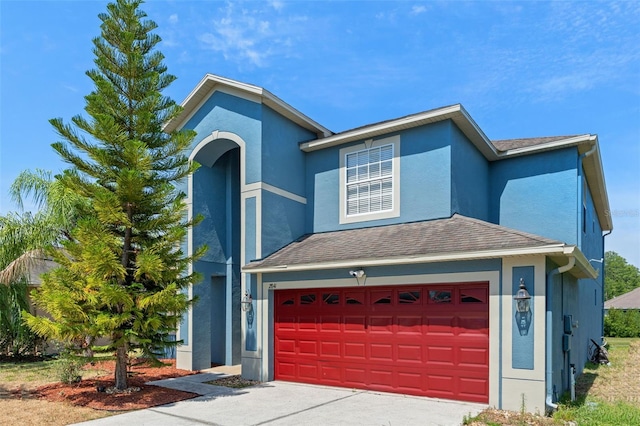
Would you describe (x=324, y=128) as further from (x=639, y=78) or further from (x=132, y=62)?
(x=639, y=78)

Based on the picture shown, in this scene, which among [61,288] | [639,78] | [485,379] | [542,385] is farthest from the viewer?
[639,78]

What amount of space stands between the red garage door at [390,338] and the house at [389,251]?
0.03 metres

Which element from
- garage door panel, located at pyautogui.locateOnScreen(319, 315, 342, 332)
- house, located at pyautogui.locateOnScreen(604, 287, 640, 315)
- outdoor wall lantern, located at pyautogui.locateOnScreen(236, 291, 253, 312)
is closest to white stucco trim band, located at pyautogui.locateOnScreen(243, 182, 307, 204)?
outdoor wall lantern, located at pyautogui.locateOnScreen(236, 291, 253, 312)

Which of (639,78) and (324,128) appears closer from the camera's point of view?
(639,78)

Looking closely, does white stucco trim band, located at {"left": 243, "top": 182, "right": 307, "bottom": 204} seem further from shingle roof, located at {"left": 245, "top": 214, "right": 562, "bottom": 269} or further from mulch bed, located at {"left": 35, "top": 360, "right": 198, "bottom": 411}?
mulch bed, located at {"left": 35, "top": 360, "right": 198, "bottom": 411}

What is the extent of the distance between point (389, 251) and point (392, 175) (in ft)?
9.43

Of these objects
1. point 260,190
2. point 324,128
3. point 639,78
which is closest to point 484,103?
point 639,78

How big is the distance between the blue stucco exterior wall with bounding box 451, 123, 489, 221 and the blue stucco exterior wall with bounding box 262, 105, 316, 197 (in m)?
4.21

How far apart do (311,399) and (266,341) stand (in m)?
2.37

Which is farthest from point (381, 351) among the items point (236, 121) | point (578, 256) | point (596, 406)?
point (236, 121)

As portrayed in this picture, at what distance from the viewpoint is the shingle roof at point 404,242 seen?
26.5 feet

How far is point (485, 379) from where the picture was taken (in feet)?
26.3

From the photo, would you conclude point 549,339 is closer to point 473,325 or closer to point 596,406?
point 473,325

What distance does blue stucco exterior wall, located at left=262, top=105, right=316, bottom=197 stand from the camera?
11.5 metres
